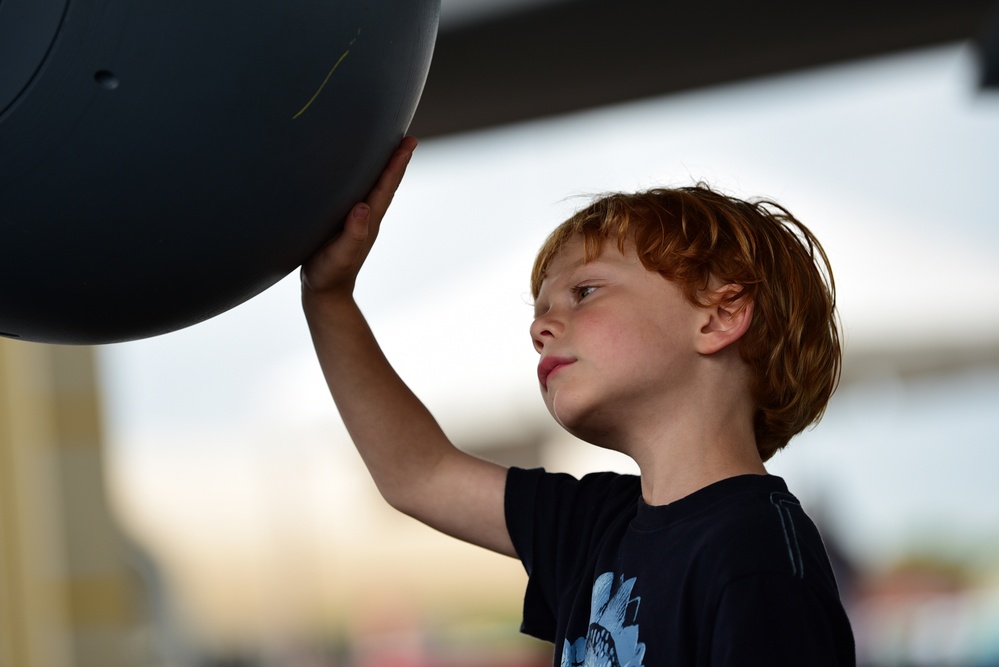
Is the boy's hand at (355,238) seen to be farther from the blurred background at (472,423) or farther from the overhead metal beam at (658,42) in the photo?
the blurred background at (472,423)

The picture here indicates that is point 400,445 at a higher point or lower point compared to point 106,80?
lower

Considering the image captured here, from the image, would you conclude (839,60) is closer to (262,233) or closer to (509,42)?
(509,42)

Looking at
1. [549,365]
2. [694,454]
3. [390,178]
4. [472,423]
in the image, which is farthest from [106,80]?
[472,423]

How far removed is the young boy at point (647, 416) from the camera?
935mm

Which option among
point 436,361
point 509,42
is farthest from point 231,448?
point 509,42

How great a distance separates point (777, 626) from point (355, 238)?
0.52 m

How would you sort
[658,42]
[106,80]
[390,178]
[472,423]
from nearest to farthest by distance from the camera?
[106,80], [390,178], [658,42], [472,423]

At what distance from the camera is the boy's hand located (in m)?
1.06

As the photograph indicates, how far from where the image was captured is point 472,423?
23.5ft

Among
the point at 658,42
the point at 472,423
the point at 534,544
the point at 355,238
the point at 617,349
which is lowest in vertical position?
the point at 534,544

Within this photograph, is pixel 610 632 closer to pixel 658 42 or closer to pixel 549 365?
pixel 549 365

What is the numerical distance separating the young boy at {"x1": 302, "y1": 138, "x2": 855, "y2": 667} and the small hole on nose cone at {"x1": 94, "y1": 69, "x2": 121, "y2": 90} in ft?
0.96

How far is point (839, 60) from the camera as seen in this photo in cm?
458

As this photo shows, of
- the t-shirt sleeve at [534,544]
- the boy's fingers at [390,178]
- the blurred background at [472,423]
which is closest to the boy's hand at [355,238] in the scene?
the boy's fingers at [390,178]
